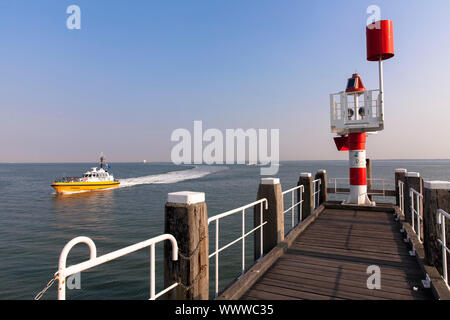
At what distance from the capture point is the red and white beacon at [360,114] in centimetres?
926

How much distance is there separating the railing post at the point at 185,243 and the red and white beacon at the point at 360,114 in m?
8.66

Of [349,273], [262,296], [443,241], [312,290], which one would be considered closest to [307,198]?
[349,273]

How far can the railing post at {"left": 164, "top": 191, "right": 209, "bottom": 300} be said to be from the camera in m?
2.63

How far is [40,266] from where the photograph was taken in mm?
12000

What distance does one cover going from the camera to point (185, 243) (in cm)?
262

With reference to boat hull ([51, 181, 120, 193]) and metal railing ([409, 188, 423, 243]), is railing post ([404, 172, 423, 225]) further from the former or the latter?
boat hull ([51, 181, 120, 193])

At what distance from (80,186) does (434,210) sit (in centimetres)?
4631

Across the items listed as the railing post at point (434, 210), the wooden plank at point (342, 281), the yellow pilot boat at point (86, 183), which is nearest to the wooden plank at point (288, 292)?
the wooden plank at point (342, 281)

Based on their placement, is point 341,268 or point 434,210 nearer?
point 434,210

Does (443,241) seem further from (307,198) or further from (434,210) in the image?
(307,198)

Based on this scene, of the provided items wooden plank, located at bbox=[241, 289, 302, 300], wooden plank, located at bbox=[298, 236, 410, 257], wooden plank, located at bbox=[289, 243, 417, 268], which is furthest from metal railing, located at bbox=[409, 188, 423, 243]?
wooden plank, located at bbox=[241, 289, 302, 300]

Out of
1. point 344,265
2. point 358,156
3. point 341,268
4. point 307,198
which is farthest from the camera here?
point 358,156

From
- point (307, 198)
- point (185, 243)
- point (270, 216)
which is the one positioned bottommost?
point (307, 198)
